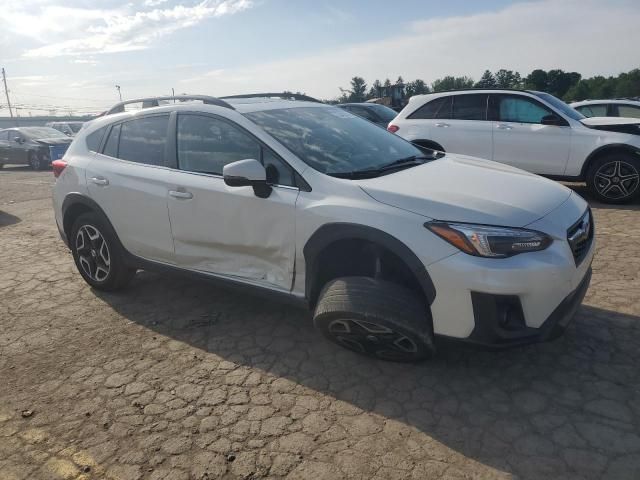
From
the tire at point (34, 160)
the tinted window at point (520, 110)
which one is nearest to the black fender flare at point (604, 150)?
the tinted window at point (520, 110)

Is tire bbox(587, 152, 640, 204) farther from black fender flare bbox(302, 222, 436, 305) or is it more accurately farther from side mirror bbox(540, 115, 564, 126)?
black fender flare bbox(302, 222, 436, 305)

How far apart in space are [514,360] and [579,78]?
67.8 metres

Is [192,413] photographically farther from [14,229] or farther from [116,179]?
[14,229]

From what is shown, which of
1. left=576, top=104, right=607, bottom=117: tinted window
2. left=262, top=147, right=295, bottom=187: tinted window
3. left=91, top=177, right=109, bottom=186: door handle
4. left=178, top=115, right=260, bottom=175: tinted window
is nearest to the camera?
left=262, top=147, right=295, bottom=187: tinted window

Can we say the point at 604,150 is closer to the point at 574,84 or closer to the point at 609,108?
the point at 609,108

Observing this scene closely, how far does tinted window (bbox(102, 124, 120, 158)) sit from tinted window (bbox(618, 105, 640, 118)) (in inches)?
344

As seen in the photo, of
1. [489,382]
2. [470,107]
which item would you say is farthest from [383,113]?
[489,382]

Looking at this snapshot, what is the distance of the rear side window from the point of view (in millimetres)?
8328

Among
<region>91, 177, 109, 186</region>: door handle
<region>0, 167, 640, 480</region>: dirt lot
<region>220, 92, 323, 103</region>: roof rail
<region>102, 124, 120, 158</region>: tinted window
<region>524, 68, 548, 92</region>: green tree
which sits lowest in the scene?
<region>0, 167, 640, 480</region>: dirt lot

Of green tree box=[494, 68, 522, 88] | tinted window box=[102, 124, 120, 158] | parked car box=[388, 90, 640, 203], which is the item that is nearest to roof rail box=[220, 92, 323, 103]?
tinted window box=[102, 124, 120, 158]

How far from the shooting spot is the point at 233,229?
3.42 metres

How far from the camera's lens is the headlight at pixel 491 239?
257 centimetres

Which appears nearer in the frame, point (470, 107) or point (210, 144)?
point (210, 144)

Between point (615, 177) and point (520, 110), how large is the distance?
5.53ft
